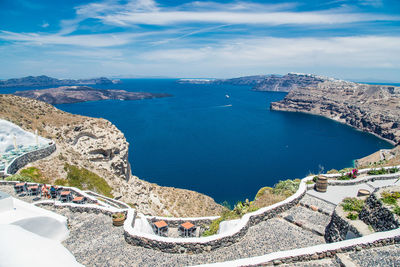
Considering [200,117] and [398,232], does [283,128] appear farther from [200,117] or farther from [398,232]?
[398,232]

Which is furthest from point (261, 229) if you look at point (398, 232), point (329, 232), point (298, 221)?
point (398, 232)

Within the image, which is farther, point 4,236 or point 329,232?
point 329,232

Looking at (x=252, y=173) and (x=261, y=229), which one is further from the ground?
(x=261, y=229)

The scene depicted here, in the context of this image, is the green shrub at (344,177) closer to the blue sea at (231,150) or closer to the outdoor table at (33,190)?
the outdoor table at (33,190)

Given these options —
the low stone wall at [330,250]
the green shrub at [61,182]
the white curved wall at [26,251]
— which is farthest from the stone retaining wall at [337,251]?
the green shrub at [61,182]

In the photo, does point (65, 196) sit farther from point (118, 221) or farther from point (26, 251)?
point (26, 251)

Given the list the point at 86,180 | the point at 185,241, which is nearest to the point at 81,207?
the point at 185,241
